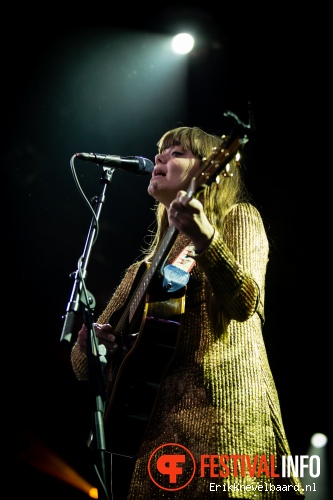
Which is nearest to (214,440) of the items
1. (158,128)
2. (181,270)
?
(181,270)

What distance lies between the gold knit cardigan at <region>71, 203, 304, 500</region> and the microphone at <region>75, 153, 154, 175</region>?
2.43ft

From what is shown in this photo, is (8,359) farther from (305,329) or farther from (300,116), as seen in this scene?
(300,116)

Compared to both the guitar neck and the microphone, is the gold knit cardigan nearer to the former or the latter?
the guitar neck

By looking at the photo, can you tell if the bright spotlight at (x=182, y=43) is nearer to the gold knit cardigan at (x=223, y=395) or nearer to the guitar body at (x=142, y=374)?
the gold knit cardigan at (x=223, y=395)

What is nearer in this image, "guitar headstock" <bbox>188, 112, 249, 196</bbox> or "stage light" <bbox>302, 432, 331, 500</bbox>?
"guitar headstock" <bbox>188, 112, 249, 196</bbox>

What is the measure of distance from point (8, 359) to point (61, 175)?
211 cm

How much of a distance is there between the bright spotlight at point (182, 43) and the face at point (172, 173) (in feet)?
8.10

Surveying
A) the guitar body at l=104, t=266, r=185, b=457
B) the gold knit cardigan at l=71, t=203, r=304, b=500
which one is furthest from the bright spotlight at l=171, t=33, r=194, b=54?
the guitar body at l=104, t=266, r=185, b=457

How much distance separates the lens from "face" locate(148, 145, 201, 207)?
2525 millimetres

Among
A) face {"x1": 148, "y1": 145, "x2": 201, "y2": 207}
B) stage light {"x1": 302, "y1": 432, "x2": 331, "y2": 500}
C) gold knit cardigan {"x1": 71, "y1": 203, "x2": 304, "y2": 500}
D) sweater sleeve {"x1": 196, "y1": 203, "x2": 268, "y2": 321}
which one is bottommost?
stage light {"x1": 302, "y1": 432, "x2": 331, "y2": 500}

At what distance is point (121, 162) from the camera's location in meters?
2.35

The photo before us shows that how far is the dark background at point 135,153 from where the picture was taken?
14.5 ft

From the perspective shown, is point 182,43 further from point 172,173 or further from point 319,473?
point 319,473

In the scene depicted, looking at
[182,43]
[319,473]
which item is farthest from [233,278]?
[319,473]
